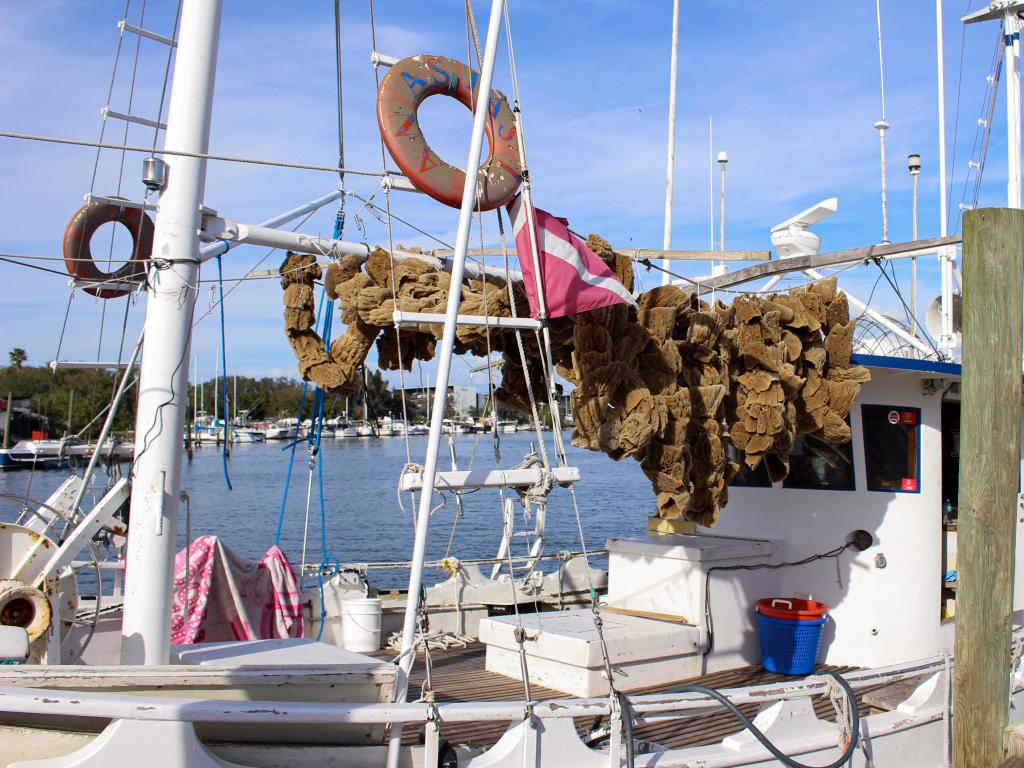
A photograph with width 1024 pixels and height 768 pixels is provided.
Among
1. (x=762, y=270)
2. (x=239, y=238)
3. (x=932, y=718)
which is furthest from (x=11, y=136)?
(x=762, y=270)

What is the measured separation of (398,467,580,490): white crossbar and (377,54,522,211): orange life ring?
158 cm

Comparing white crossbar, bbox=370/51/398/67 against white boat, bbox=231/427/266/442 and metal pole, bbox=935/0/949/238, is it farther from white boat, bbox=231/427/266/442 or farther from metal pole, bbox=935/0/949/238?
white boat, bbox=231/427/266/442

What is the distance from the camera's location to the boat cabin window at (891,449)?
355 inches

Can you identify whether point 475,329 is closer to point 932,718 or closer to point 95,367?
point 95,367

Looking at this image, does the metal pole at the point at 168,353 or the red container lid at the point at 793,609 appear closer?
the metal pole at the point at 168,353

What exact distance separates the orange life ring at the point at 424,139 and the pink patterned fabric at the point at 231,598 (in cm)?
367

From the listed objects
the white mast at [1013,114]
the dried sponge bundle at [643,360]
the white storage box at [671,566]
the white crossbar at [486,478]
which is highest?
the white mast at [1013,114]

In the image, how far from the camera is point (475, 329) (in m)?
6.59

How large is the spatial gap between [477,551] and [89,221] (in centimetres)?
1914

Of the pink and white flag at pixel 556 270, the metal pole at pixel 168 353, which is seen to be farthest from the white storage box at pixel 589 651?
the metal pole at pixel 168 353

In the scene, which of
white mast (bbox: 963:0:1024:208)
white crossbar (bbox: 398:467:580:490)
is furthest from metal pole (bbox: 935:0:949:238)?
white crossbar (bbox: 398:467:580:490)

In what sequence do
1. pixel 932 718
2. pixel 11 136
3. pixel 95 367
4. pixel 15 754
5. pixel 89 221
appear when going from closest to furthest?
pixel 15 754 → pixel 11 136 → pixel 932 718 → pixel 89 221 → pixel 95 367

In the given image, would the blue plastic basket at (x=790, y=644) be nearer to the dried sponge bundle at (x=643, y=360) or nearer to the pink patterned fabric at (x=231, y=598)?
the dried sponge bundle at (x=643, y=360)

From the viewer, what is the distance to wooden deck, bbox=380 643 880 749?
6.27 meters
